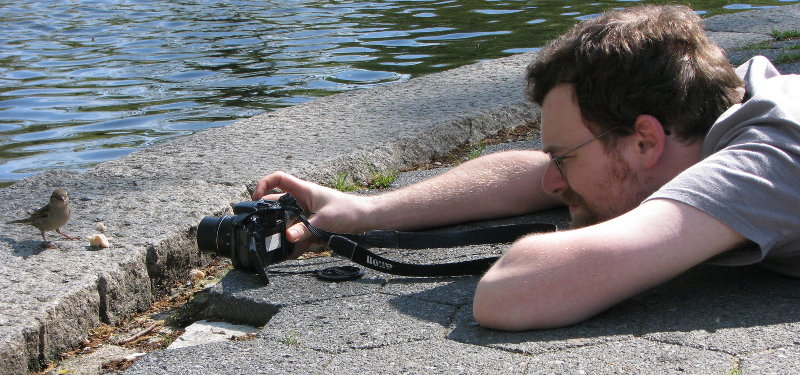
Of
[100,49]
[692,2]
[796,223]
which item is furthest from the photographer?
[692,2]

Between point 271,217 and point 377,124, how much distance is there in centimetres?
184

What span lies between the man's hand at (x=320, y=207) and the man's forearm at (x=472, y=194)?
0.27ft

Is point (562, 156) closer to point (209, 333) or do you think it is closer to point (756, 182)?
point (756, 182)

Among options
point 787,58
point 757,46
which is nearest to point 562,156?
point 787,58

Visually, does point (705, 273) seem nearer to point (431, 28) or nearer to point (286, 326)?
point (286, 326)

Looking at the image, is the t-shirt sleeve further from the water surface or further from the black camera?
the water surface

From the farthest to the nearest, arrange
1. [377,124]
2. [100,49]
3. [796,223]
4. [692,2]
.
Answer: [692,2]
[100,49]
[377,124]
[796,223]

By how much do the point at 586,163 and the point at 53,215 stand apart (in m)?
1.68

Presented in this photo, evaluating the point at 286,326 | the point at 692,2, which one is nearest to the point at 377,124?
the point at 286,326

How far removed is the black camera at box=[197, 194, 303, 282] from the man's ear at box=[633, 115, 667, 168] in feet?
3.55

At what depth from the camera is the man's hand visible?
10.3ft

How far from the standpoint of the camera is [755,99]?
90.9 inches

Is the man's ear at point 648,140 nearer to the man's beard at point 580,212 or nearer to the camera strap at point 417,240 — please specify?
the man's beard at point 580,212

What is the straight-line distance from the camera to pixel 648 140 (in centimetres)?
255
